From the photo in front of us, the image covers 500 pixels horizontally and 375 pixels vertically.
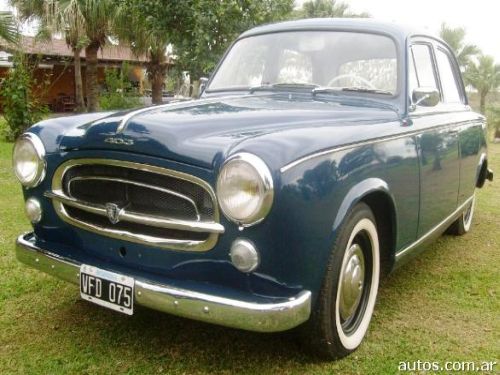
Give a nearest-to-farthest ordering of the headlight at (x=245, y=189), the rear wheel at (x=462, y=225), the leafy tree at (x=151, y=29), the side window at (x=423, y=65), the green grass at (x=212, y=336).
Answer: the headlight at (x=245, y=189) < the green grass at (x=212, y=336) < the side window at (x=423, y=65) < the rear wheel at (x=462, y=225) < the leafy tree at (x=151, y=29)

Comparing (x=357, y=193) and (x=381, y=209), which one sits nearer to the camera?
(x=357, y=193)

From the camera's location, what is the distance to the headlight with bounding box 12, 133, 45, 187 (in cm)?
254

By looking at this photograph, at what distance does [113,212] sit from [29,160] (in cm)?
60

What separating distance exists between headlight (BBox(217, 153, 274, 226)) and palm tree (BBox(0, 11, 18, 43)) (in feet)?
24.7

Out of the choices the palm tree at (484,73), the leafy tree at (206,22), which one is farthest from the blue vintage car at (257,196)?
the palm tree at (484,73)

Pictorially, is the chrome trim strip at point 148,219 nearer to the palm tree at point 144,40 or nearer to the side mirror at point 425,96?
the side mirror at point 425,96

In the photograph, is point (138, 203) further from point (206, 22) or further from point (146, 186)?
point (206, 22)

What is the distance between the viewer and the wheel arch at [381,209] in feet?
7.32

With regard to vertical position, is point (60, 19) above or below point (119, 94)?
above

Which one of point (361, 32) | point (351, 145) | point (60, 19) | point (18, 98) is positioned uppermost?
point (60, 19)

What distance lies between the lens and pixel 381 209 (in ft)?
8.96

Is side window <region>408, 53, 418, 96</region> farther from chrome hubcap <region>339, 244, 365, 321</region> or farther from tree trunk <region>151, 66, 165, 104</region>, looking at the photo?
tree trunk <region>151, 66, 165, 104</region>

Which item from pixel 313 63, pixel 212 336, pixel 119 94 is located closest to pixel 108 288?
pixel 212 336

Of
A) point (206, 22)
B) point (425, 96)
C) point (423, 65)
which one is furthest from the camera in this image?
point (206, 22)
